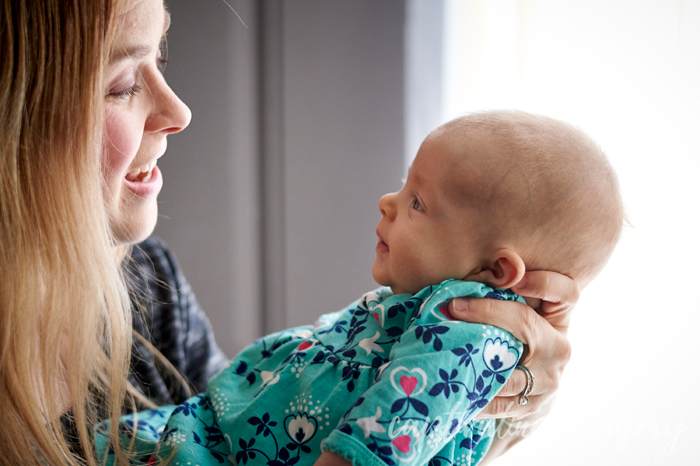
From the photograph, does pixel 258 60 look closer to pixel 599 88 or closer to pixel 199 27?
pixel 199 27

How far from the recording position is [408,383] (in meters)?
0.59

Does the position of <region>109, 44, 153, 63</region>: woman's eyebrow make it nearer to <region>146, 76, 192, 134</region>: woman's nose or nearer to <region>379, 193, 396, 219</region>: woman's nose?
<region>146, 76, 192, 134</region>: woman's nose

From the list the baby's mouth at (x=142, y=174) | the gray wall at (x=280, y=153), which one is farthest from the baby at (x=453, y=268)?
the gray wall at (x=280, y=153)

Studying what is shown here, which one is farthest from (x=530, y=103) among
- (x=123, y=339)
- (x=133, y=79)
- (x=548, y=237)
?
(x=123, y=339)

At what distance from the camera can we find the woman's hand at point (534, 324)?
26.7 inches

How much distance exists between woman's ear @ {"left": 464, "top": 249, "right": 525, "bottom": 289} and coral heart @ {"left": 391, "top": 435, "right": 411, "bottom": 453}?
0.89 feet

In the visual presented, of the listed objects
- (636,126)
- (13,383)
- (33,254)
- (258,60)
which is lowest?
(13,383)

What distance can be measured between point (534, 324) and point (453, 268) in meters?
0.14

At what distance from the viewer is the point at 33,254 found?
0.72 meters

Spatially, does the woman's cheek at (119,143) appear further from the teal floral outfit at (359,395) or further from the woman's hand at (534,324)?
the woman's hand at (534,324)

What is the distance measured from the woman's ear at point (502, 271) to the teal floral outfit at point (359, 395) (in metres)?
0.02

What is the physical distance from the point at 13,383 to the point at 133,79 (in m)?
0.52

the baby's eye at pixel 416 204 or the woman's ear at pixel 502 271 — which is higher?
the baby's eye at pixel 416 204

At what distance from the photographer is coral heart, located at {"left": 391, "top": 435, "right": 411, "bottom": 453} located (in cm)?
56
